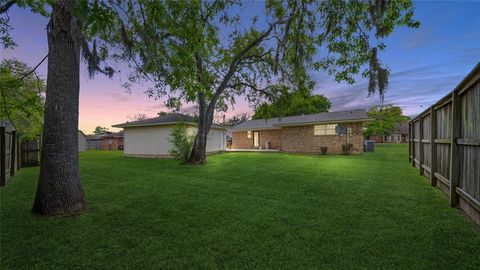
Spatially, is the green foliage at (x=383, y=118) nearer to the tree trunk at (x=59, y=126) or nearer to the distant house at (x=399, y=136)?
the distant house at (x=399, y=136)

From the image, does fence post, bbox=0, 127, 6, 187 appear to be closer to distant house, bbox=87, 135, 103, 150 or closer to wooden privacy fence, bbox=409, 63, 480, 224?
wooden privacy fence, bbox=409, 63, 480, 224

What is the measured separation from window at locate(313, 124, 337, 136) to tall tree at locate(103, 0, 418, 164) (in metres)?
7.20

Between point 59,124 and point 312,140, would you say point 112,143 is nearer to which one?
point 312,140

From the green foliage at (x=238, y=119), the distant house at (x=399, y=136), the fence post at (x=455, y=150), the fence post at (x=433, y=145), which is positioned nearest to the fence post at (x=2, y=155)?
the fence post at (x=455, y=150)

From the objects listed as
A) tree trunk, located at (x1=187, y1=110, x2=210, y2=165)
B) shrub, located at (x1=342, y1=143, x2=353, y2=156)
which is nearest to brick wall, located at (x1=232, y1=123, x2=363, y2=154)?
shrub, located at (x1=342, y1=143, x2=353, y2=156)

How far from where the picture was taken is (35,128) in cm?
991

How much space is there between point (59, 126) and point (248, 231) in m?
3.56

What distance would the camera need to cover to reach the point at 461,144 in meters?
3.83

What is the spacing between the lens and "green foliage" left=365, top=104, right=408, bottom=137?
34.7 m

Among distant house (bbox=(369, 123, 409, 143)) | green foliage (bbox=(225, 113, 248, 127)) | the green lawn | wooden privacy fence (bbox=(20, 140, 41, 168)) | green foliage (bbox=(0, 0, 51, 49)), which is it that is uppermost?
green foliage (bbox=(225, 113, 248, 127))

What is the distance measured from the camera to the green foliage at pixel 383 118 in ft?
114

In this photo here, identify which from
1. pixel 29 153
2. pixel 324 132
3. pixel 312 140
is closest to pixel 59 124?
pixel 29 153

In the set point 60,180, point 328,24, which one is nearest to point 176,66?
point 60,180

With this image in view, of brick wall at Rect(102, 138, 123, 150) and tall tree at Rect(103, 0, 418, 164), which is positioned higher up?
tall tree at Rect(103, 0, 418, 164)
